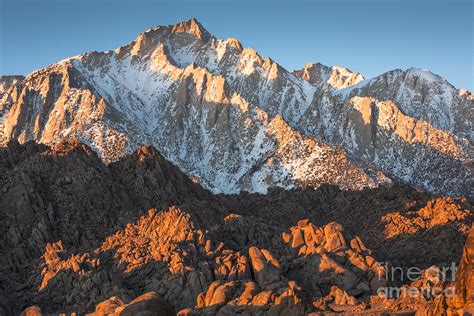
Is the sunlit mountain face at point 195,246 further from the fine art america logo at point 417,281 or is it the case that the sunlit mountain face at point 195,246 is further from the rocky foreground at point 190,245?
the fine art america logo at point 417,281

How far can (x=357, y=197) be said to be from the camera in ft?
545

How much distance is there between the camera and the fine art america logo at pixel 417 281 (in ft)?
191

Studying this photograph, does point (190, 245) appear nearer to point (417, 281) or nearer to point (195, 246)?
point (195, 246)

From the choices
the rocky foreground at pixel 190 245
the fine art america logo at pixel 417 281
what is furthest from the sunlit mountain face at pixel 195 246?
the fine art america logo at pixel 417 281

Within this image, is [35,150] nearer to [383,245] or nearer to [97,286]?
[97,286]

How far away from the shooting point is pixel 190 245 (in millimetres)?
102062

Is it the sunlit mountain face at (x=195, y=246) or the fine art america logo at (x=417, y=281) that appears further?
the sunlit mountain face at (x=195, y=246)

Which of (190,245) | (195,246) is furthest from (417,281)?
(195,246)

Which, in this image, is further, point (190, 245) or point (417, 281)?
point (190, 245)

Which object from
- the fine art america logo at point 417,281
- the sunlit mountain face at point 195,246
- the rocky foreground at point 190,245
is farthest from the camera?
the rocky foreground at point 190,245

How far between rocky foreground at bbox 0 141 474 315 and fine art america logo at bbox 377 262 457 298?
52 centimetres

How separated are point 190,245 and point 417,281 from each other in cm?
3828

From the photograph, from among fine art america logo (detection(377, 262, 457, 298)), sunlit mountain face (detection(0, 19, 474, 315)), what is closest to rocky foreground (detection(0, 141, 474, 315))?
sunlit mountain face (detection(0, 19, 474, 315))

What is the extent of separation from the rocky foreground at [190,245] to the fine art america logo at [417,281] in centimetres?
52
